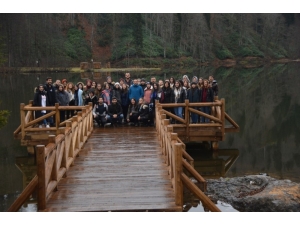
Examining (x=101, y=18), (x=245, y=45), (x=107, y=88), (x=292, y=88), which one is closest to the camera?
(x=107, y=88)

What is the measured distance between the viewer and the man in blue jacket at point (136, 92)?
15.8m

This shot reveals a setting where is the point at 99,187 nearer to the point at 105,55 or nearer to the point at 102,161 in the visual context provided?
the point at 102,161

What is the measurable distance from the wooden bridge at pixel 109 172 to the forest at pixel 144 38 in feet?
183

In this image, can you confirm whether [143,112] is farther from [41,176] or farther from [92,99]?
[41,176]

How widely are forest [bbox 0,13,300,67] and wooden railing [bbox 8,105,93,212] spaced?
188 feet

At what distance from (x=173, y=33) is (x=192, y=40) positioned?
3.95 meters

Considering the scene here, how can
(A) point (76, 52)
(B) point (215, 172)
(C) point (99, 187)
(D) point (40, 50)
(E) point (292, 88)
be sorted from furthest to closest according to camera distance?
(A) point (76, 52), (D) point (40, 50), (E) point (292, 88), (B) point (215, 172), (C) point (99, 187)

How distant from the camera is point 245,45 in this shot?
3716 inches

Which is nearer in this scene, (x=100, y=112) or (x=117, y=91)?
(x=100, y=112)

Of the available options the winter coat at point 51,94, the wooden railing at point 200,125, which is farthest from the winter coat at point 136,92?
the winter coat at point 51,94

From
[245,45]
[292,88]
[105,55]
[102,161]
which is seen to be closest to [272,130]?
[102,161]

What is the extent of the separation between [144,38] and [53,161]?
74.8 meters

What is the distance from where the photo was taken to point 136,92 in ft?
52.1

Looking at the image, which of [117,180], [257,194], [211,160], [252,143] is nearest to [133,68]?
[252,143]
